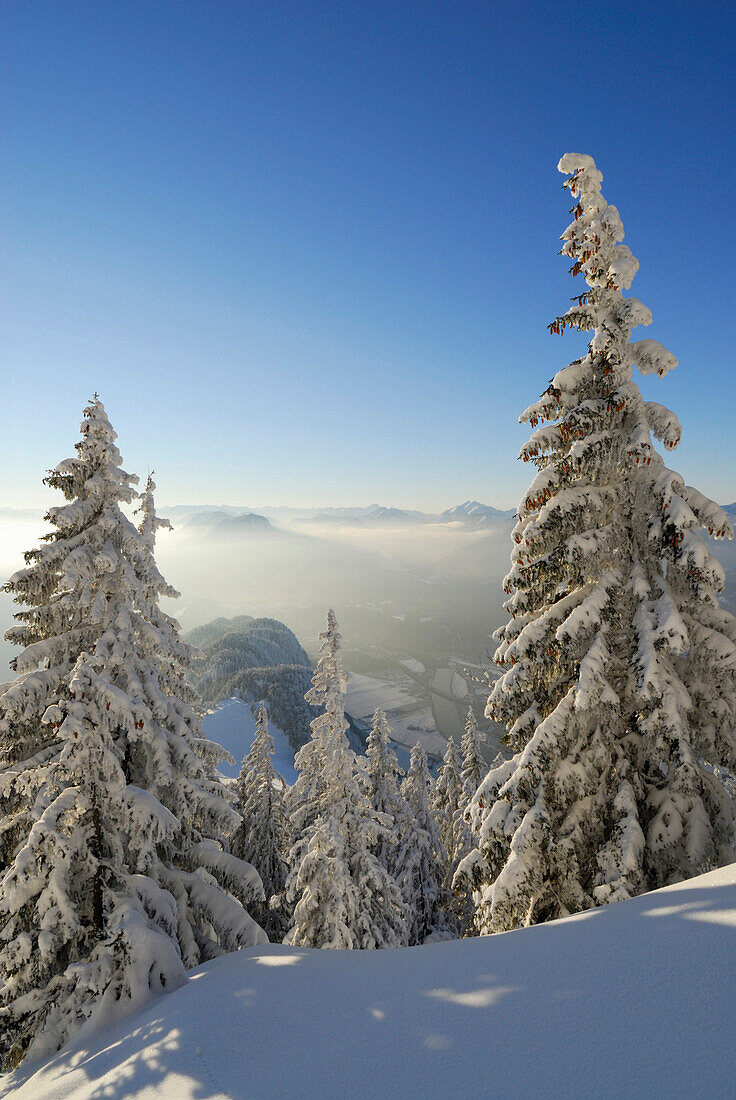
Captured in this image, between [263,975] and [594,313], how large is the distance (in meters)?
10.6

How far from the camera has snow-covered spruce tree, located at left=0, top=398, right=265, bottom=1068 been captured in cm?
709

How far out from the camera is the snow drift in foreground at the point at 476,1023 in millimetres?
3225

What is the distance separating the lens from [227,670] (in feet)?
459

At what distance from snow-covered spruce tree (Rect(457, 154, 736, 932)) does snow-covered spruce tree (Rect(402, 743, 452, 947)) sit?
17192 millimetres

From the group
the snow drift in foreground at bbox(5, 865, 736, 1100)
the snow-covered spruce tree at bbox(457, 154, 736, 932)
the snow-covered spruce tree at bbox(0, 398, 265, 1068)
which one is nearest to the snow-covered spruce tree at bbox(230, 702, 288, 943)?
the snow-covered spruce tree at bbox(0, 398, 265, 1068)

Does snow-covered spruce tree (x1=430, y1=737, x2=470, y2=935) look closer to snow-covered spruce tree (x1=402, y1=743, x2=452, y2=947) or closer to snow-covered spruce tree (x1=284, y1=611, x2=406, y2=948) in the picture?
snow-covered spruce tree (x1=402, y1=743, x2=452, y2=947)

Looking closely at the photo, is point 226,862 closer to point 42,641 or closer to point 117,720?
point 117,720

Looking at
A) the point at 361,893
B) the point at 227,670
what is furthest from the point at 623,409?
the point at 227,670

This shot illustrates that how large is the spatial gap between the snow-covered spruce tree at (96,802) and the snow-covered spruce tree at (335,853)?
5461 mm

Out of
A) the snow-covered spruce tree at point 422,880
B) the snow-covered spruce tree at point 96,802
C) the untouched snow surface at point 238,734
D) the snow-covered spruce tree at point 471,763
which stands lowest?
the untouched snow surface at point 238,734

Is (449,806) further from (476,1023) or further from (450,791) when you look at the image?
(476,1023)

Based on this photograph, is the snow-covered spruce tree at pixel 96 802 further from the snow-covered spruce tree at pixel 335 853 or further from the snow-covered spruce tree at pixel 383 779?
the snow-covered spruce tree at pixel 383 779

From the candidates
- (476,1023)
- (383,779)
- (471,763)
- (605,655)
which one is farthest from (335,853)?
(471,763)

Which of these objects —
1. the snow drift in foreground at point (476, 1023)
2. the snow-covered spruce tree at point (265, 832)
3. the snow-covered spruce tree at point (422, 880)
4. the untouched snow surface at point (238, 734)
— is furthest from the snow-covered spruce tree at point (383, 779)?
the untouched snow surface at point (238, 734)
